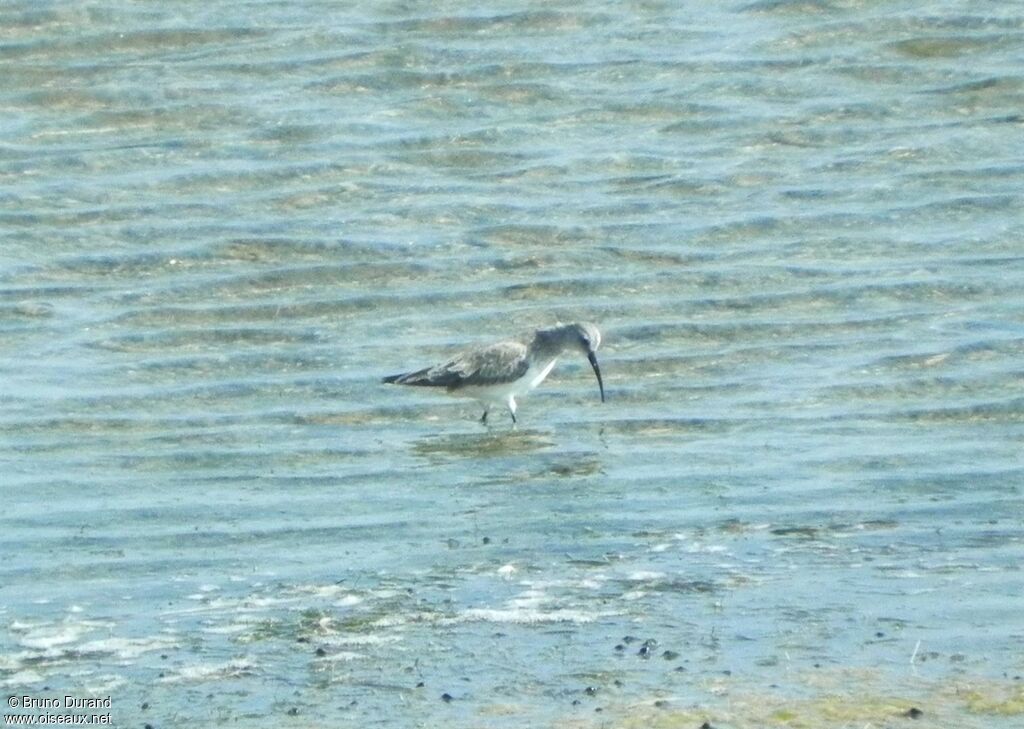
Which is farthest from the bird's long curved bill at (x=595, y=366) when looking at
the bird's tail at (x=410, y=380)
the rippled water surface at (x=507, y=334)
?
the bird's tail at (x=410, y=380)

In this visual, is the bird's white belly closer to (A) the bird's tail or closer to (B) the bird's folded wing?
(B) the bird's folded wing

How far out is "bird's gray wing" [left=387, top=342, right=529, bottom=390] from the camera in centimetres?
1027

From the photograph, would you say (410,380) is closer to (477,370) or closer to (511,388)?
(477,370)

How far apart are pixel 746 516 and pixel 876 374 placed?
90.3 inches

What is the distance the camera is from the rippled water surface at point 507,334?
6715 mm

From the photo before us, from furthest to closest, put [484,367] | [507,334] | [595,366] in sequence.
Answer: [507,334]
[484,367]
[595,366]

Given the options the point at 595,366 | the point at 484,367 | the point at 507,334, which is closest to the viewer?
the point at 595,366

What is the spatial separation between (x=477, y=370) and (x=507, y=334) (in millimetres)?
1139

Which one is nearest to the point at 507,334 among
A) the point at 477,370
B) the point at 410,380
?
the point at 477,370

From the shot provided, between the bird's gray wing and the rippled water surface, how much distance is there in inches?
8.0

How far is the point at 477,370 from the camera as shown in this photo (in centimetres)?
1040

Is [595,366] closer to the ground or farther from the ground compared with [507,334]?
farther from the ground

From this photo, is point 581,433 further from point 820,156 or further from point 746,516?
point 820,156

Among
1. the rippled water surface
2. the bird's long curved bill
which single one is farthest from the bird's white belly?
the bird's long curved bill
